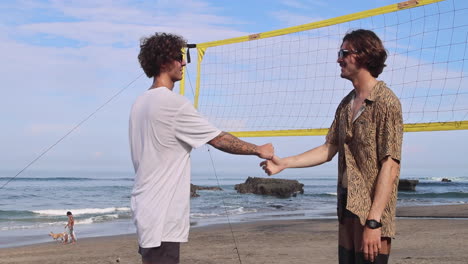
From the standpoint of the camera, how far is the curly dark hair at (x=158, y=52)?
2887 mm

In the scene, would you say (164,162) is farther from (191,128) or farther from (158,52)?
(158,52)

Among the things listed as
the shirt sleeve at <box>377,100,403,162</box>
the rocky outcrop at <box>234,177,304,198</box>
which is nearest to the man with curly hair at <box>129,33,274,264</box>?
the shirt sleeve at <box>377,100,403,162</box>

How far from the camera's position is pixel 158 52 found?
2.89 m

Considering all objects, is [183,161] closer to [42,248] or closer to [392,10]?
[392,10]

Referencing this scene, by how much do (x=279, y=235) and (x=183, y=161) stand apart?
333 inches

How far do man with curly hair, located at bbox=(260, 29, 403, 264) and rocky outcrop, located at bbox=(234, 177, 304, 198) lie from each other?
2634cm

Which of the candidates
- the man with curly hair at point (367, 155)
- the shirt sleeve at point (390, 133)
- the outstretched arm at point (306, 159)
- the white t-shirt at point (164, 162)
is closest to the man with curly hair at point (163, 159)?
the white t-shirt at point (164, 162)

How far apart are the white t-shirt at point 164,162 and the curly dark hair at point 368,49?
689mm

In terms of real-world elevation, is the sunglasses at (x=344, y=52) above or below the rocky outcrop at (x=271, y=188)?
above

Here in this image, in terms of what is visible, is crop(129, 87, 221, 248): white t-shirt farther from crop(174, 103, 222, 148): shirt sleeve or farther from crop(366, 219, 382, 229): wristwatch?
crop(366, 219, 382, 229): wristwatch

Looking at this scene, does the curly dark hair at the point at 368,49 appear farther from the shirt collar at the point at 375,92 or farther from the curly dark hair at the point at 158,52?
the curly dark hair at the point at 158,52

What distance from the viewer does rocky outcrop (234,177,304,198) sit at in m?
29.2

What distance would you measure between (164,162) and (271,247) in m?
6.57

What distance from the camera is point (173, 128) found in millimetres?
2777
